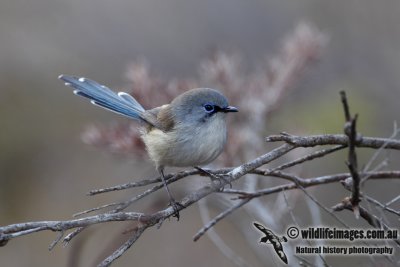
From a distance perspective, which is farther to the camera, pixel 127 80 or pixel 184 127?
pixel 127 80

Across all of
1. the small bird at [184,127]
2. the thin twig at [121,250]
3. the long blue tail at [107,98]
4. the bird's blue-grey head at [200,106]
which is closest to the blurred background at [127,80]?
the long blue tail at [107,98]

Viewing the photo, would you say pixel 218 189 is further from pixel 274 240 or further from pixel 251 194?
pixel 274 240

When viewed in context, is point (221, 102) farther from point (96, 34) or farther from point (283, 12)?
point (96, 34)

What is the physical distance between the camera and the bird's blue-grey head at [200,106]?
368cm

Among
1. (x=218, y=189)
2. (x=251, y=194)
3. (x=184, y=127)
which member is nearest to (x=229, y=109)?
(x=184, y=127)

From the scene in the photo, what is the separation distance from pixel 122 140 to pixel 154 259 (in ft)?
11.3

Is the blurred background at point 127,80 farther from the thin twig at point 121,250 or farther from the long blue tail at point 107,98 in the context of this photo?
the thin twig at point 121,250

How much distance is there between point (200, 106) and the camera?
3.76 meters

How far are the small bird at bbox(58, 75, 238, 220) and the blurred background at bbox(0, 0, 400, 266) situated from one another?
5.92 feet

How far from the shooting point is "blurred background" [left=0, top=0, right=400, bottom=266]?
6.86 metres

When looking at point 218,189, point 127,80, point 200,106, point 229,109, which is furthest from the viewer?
point 127,80

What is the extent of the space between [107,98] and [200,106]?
73 cm

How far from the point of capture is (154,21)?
985cm

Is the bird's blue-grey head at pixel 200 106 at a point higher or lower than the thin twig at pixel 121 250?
higher
